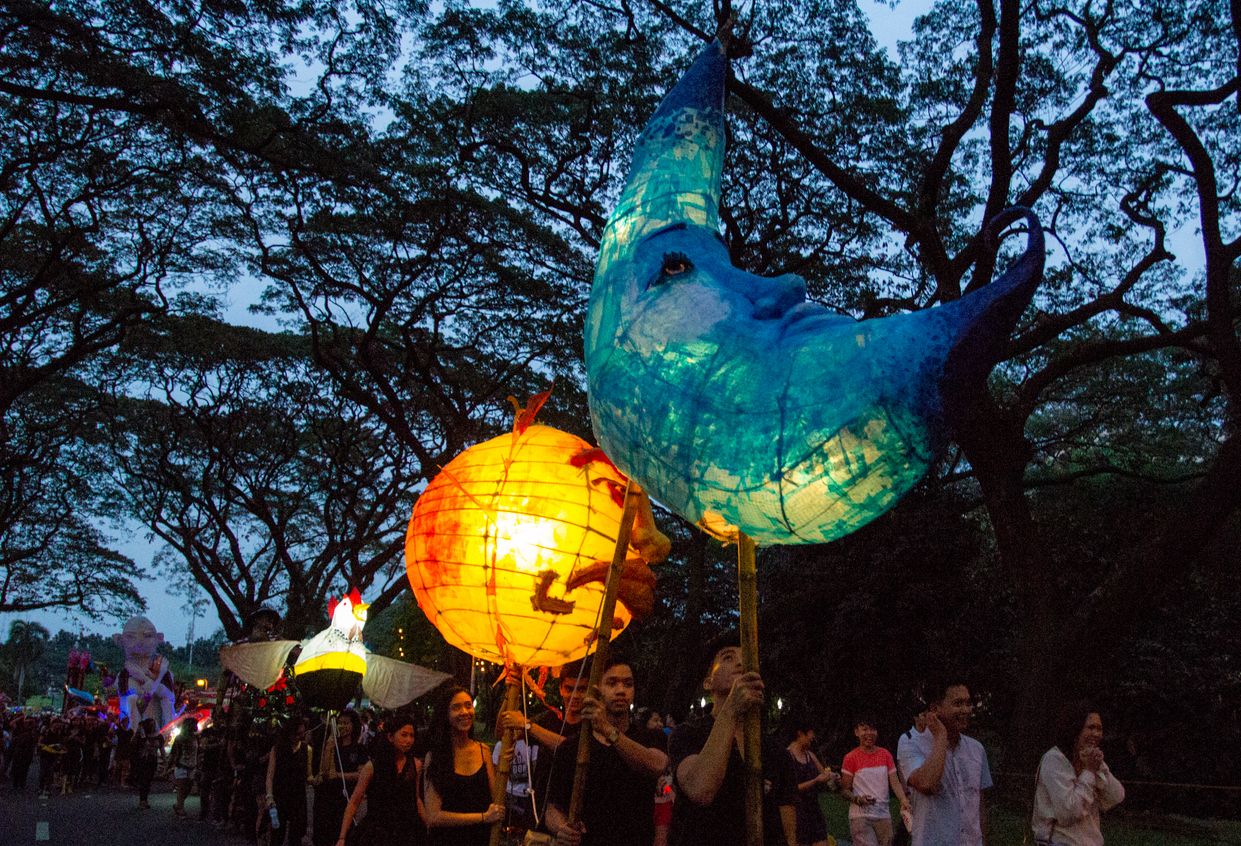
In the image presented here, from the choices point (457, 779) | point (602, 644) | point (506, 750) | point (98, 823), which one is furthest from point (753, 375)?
point (98, 823)

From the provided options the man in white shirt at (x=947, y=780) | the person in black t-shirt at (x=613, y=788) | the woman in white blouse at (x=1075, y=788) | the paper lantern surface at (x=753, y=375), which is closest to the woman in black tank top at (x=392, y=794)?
the person in black t-shirt at (x=613, y=788)

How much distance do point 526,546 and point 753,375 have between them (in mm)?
2198

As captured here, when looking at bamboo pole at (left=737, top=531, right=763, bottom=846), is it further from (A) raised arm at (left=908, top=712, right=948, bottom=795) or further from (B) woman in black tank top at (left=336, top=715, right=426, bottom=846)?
(B) woman in black tank top at (left=336, top=715, right=426, bottom=846)

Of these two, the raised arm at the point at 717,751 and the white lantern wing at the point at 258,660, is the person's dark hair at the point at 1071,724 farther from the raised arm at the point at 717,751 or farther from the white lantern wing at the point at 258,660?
the white lantern wing at the point at 258,660

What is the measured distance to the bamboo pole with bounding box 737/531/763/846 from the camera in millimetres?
2445

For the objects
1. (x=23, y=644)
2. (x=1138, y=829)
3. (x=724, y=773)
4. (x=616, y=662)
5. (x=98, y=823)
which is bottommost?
(x=98, y=823)

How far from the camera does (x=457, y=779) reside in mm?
5145

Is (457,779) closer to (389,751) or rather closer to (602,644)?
(389,751)

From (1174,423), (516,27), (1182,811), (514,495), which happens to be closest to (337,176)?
(516,27)

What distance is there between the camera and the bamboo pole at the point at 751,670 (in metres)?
2.45

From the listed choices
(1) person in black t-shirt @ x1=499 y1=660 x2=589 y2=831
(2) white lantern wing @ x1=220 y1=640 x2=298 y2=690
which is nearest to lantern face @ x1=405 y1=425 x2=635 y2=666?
(1) person in black t-shirt @ x1=499 y1=660 x2=589 y2=831

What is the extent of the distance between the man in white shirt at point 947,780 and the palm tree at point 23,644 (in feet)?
200

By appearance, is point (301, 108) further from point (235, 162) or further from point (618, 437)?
point (618, 437)

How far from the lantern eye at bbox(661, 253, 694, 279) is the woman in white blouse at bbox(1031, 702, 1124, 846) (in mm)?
3531
